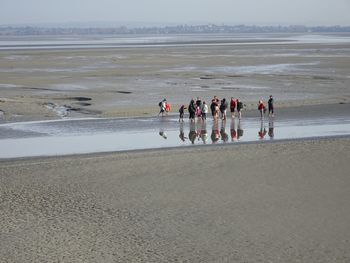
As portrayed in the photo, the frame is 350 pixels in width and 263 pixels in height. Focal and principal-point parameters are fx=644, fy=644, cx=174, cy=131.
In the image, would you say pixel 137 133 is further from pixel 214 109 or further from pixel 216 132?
pixel 214 109

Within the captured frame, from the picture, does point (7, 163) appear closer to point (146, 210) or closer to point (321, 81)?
point (146, 210)

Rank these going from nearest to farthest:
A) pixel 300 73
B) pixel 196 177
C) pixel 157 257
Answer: pixel 157 257 < pixel 196 177 < pixel 300 73

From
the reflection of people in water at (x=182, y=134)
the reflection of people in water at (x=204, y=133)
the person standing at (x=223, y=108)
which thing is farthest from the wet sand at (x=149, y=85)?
the reflection of people in water at (x=204, y=133)

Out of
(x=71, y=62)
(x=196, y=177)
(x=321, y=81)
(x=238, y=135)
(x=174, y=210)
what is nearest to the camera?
(x=174, y=210)

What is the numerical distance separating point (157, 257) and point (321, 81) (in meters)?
36.3

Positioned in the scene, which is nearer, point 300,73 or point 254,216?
point 254,216

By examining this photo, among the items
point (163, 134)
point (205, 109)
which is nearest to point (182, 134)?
point (163, 134)

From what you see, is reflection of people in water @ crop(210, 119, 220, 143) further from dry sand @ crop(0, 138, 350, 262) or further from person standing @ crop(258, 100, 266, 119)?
dry sand @ crop(0, 138, 350, 262)

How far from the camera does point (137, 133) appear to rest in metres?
26.4

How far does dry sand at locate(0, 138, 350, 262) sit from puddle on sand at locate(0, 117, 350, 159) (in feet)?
6.24

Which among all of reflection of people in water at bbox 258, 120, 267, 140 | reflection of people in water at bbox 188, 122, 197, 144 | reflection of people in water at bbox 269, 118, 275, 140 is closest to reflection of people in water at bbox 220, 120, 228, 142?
reflection of people in water at bbox 188, 122, 197, 144

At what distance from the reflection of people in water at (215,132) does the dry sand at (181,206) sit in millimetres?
2423

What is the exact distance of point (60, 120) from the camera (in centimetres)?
2994

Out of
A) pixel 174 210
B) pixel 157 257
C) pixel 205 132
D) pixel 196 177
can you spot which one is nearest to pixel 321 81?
pixel 205 132
